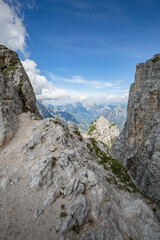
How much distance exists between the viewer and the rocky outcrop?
18.5 meters

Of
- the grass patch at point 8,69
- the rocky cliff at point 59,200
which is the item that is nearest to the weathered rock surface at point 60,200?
the rocky cliff at point 59,200

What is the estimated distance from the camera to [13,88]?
22219 mm

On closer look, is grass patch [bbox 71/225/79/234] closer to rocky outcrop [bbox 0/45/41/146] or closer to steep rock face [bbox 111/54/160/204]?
rocky outcrop [bbox 0/45/41/146]

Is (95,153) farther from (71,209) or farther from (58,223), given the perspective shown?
(58,223)

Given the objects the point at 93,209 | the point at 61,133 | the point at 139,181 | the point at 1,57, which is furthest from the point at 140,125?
the point at 1,57

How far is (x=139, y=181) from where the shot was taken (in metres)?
37.2

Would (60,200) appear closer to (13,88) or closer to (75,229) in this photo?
(75,229)

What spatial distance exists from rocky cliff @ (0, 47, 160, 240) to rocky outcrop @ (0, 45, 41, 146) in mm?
5960

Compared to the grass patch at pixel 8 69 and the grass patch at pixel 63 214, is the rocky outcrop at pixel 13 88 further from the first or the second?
the grass patch at pixel 63 214

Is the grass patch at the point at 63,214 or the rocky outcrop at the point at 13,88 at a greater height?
the rocky outcrop at the point at 13,88

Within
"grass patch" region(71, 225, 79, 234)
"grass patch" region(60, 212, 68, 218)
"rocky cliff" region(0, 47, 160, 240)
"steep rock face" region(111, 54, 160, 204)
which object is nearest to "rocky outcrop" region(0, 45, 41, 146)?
"rocky cliff" region(0, 47, 160, 240)

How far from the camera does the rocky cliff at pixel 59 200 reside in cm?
854

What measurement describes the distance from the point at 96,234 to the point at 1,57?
128 feet

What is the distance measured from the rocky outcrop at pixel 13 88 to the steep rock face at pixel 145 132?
3754cm
